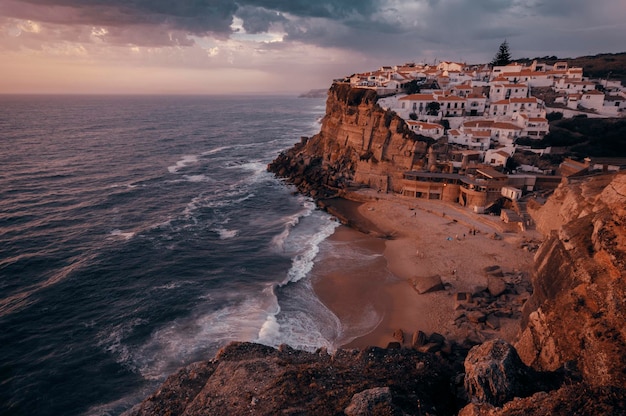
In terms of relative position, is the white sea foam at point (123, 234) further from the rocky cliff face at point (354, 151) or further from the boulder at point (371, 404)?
the boulder at point (371, 404)

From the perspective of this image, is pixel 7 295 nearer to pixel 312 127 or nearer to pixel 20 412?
pixel 20 412

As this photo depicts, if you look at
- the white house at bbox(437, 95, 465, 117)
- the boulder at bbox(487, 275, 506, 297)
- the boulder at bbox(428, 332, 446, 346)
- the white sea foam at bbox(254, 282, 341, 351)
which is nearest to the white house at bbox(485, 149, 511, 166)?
the white house at bbox(437, 95, 465, 117)

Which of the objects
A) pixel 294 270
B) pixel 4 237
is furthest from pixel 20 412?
pixel 4 237

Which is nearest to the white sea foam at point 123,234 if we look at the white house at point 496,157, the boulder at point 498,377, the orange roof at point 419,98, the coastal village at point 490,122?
the coastal village at point 490,122

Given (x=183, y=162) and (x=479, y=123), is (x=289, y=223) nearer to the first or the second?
(x=479, y=123)

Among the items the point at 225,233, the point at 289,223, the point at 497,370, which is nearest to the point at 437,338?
the point at 497,370

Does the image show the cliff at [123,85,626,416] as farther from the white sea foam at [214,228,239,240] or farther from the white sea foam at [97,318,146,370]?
the white sea foam at [214,228,239,240]
